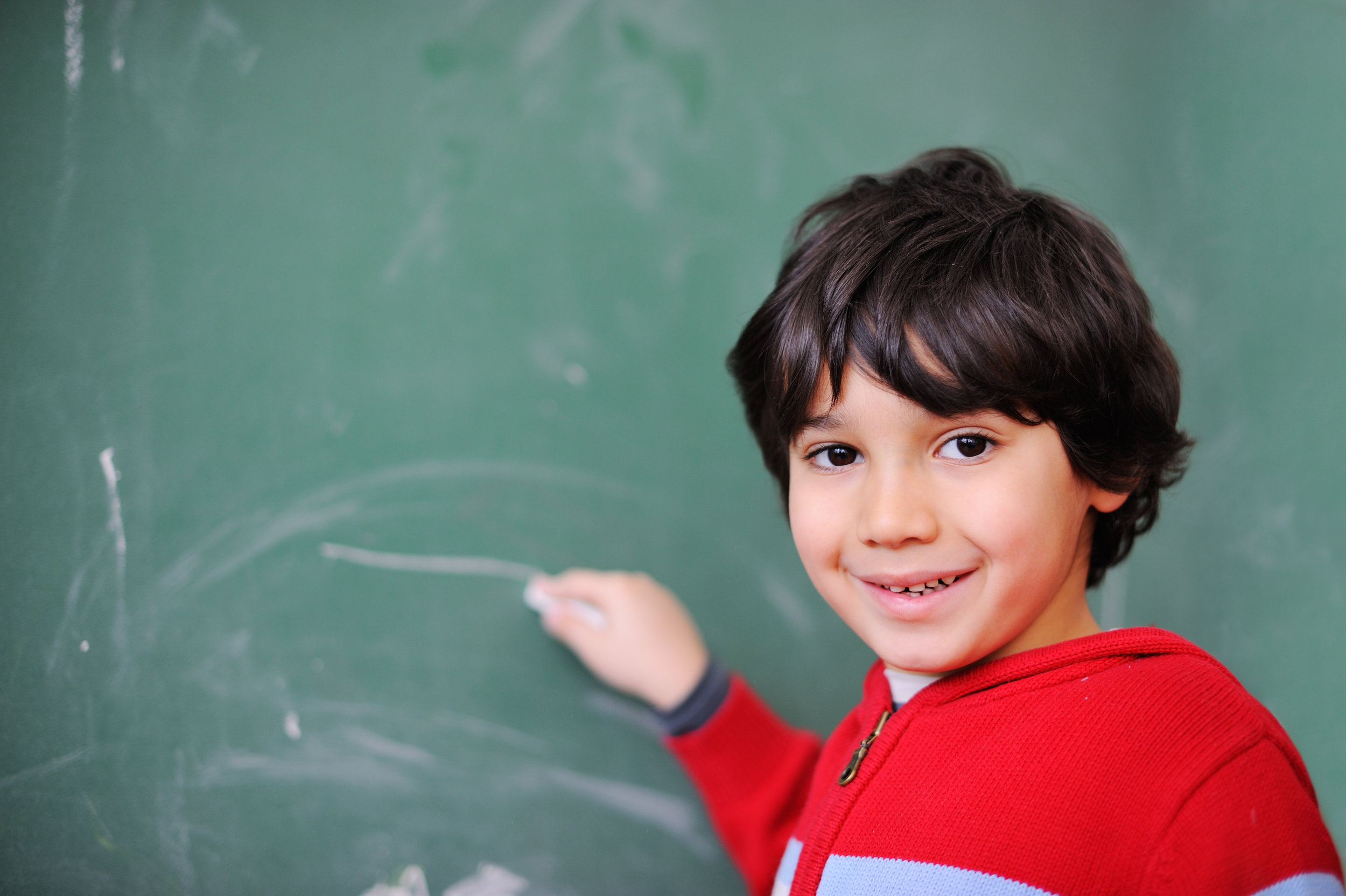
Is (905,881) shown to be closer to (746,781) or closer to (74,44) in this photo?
(746,781)

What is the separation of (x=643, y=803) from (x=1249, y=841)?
52 centimetres

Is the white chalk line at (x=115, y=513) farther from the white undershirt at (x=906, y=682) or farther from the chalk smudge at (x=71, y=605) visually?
the white undershirt at (x=906, y=682)

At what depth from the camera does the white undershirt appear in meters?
0.71

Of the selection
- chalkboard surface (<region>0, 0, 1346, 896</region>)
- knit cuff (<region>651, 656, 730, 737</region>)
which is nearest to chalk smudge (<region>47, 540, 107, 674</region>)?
chalkboard surface (<region>0, 0, 1346, 896</region>)

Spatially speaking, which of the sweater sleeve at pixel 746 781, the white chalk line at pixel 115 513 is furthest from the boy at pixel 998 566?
the white chalk line at pixel 115 513

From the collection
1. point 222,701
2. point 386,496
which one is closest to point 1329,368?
point 386,496

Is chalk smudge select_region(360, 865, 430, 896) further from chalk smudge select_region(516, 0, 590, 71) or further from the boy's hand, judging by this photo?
chalk smudge select_region(516, 0, 590, 71)

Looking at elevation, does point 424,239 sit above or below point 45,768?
above

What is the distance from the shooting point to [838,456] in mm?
673

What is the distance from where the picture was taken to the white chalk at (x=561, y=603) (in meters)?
0.85

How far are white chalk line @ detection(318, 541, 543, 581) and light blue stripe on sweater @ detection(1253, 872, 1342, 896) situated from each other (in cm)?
59

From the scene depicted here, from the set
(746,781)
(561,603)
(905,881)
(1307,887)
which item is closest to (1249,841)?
(1307,887)

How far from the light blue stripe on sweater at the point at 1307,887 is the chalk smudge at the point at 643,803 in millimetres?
503

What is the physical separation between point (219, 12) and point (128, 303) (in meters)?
0.25
